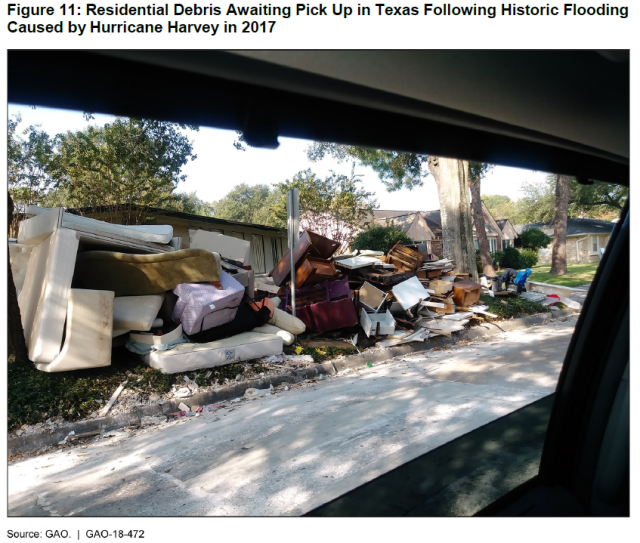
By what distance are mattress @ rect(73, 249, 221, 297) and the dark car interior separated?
5.30 metres

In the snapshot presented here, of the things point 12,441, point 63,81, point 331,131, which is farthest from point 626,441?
point 12,441

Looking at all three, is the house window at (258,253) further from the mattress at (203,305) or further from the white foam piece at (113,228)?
the mattress at (203,305)

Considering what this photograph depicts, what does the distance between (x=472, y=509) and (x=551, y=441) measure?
470 millimetres

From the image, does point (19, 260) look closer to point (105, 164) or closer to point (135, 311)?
point (135, 311)

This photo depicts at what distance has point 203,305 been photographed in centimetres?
634

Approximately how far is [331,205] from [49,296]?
17451 millimetres

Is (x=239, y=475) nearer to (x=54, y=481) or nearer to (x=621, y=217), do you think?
(x=54, y=481)

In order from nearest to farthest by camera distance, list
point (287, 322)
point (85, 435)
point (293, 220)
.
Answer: point (85, 435)
point (287, 322)
point (293, 220)

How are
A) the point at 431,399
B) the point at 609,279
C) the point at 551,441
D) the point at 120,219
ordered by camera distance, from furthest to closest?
1. the point at 120,219
2. the point at 431,399
3. the point at 551,441
4. the point at 609,279

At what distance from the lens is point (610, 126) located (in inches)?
63.7

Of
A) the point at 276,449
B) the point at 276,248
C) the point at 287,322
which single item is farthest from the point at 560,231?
the point at 276,449

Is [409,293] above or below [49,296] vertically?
below

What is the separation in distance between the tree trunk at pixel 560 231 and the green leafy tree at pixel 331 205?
9.98 m

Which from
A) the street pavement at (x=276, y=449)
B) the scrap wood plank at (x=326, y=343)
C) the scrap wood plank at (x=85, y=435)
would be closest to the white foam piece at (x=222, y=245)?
the scrap wood plank at (x=326, y=343)
